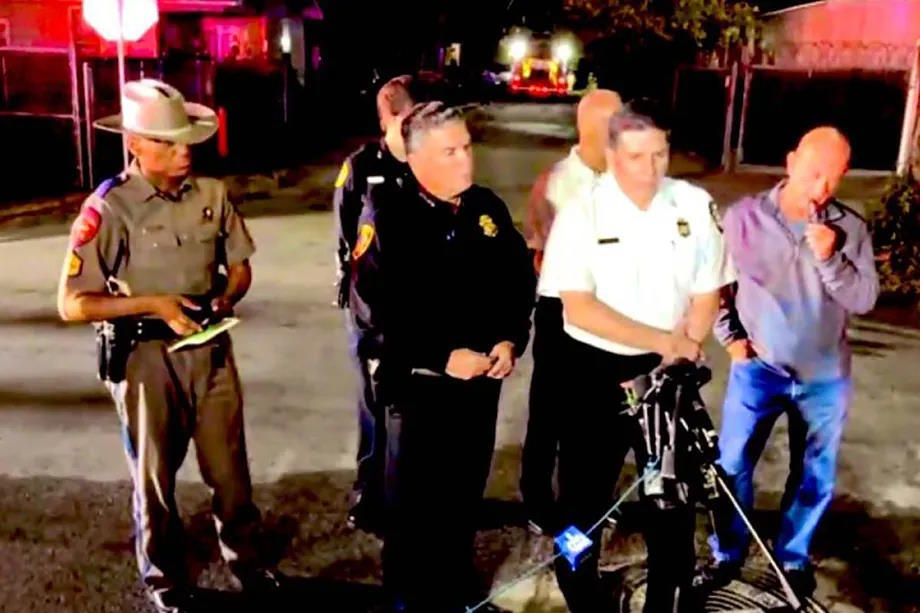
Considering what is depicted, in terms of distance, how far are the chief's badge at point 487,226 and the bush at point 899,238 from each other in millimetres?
6945

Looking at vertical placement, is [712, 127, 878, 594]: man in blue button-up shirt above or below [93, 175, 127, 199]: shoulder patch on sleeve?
below

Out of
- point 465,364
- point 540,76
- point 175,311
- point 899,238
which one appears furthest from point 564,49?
point 465,364

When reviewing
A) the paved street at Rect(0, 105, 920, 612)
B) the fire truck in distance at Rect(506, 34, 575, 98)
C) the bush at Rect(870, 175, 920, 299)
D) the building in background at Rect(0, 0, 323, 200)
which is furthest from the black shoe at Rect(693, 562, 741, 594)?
the fire truck in distance at Rect(506, 34, 575, 98)

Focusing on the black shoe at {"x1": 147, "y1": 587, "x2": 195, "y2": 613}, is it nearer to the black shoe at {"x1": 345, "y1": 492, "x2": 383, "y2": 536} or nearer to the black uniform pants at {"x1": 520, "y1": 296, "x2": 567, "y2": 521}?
the black shoe at {"x1": 345, "y1": 492, "x2": 383, "y2": 536}

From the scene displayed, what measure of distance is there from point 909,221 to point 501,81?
4372cm

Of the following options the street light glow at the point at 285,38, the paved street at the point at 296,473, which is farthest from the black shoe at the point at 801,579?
the street light glow at the point at 285,38

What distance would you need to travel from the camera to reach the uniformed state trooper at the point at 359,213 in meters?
4.57

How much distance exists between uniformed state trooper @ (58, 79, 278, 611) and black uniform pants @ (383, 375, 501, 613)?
2.28 feet

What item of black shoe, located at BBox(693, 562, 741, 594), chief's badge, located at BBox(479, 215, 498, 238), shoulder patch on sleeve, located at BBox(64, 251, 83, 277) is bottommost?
black shoe, located at BBox(693, 562, 741, 594)

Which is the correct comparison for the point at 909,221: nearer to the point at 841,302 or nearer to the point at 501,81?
the point at 841,302

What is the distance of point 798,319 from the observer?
3926mm

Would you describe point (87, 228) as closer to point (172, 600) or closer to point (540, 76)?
point (172, 600)

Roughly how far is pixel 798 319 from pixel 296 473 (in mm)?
2680

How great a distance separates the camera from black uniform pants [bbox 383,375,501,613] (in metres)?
3.68
